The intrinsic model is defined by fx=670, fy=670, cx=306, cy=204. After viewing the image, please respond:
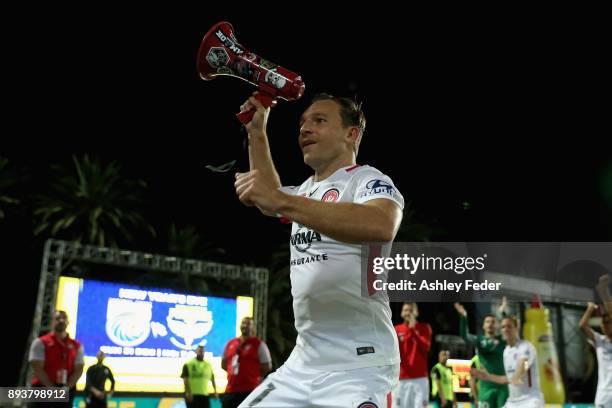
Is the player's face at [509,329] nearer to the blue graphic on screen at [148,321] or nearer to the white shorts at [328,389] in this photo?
the white shorts at [328,389]

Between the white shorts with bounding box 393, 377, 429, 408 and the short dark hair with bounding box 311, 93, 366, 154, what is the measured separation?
940 cm

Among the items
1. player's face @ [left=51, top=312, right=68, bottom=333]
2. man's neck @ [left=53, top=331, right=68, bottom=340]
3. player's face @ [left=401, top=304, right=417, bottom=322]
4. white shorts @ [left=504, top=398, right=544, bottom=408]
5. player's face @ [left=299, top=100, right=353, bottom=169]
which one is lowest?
white shorts @ [left=504, top=398, right=544, bottom=408]

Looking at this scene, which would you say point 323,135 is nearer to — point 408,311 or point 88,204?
point 408,311

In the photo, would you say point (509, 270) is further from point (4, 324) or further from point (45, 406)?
point (4, 324)

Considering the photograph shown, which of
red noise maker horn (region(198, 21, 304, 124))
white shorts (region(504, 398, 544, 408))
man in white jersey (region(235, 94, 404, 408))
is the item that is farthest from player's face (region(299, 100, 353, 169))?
white shorts (region(504, 398, 544, 408))

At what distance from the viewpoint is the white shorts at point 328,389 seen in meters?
2.80

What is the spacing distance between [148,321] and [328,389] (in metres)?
15.6

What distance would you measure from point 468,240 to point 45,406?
31.8 m

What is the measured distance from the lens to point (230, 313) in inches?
766

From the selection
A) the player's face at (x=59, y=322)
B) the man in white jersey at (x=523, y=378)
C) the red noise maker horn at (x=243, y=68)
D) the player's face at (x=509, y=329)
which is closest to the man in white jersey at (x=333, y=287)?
the red noise maker horn at (x=243, y=68)

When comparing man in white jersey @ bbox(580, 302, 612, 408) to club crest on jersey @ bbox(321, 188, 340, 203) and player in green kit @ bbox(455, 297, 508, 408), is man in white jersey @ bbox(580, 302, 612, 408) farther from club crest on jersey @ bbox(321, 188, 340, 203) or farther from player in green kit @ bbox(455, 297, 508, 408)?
club crest on jersey @ bbox(321, 188, 340, 203)

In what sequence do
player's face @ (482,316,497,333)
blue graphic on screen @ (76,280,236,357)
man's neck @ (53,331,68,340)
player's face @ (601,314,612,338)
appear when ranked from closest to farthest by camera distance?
player's face @ (601,314,612,338)
player's face @ (482,316,497,333)
man's neck @ (53,331,68,340)
blue graphic on screen @ (76,280,236,357)

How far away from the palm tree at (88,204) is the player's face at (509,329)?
23.7 metres

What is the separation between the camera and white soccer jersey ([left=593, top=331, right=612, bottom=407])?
852 cm
